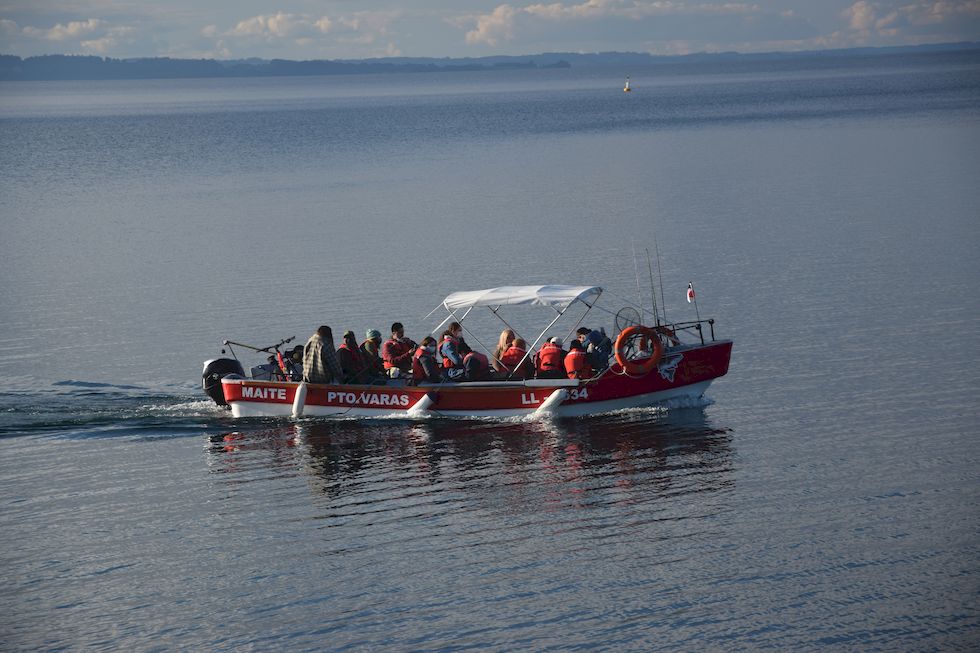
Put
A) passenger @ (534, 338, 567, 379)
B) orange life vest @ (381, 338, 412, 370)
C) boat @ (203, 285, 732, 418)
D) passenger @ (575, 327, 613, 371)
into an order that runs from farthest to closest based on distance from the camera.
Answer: orange life vest @ (381, 338, 412, 370) → passenger @ (575, 327, 613, 371) → passenger @ (534, 338, 567, 379) → boat @ (203, 285, 732, 418)

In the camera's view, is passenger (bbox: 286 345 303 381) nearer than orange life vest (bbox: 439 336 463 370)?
No

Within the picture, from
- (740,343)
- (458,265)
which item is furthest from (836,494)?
(458,265)

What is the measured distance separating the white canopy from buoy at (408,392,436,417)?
195cm

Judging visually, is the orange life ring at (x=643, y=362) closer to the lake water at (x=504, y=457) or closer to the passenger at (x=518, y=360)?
the lake water at (x=504, y=457)

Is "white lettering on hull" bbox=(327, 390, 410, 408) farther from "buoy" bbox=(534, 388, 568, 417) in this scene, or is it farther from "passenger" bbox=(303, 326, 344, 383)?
"buoy" bbox=(534, 388, 568, 417)

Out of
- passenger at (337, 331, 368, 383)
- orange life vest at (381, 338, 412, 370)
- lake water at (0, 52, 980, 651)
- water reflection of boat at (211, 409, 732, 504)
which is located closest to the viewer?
lake water at (0, 52, 980, 651)

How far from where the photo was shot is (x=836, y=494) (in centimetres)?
1688

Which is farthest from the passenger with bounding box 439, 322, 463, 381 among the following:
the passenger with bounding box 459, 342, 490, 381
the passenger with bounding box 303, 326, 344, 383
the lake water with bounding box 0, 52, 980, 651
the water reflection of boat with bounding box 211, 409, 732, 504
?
the passenger with bounding box 303, 326, 344, 383

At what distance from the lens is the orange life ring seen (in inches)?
830

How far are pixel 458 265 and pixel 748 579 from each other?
22.1 metres

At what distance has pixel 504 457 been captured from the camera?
1941 cm

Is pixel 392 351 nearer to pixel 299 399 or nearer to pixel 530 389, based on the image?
pixel 299 399

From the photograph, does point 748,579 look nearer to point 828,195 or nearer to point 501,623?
point 501,623

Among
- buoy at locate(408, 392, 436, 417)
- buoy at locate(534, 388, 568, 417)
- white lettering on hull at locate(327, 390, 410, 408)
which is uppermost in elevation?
white lettering on hull at locate(327, 390, 410, 408)
